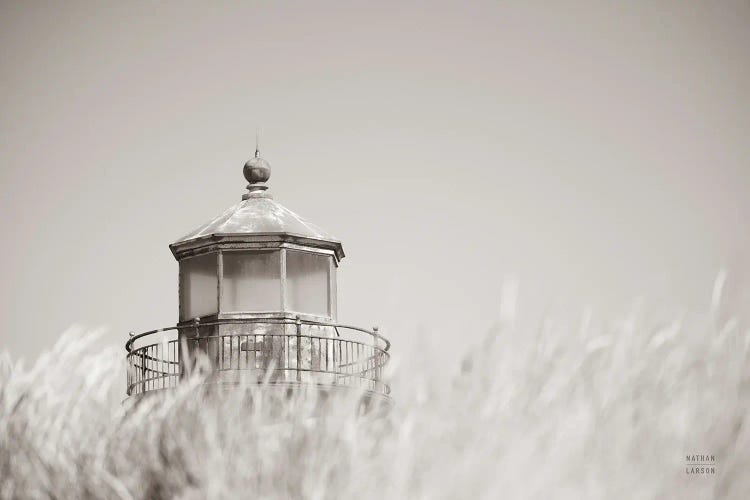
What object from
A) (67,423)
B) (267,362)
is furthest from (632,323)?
(267,362)

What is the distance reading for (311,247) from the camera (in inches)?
598

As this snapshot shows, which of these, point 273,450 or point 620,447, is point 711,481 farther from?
point 273,450

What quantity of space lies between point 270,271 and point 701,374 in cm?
793

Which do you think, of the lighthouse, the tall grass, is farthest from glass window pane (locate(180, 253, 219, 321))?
the tall grass

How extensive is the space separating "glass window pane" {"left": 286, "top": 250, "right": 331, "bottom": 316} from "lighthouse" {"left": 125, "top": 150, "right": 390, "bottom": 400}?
0.01 m

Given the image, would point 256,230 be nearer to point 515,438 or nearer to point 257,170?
point 257,170

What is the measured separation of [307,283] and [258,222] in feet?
2.98

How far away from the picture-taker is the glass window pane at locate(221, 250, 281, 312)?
1484cm

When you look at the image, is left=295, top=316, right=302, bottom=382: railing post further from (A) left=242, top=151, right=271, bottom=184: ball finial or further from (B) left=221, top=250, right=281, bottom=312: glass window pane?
(A) left=242, top=151, right=271, bottom=184: ball finial

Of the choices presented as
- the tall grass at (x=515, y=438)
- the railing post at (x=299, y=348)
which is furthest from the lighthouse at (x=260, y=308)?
the tall grass at (x=515, y=438)

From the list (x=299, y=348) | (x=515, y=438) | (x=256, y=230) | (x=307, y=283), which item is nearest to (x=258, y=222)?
(x=256, y=230)

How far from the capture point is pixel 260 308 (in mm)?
14836

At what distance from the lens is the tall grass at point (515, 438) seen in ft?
25.5

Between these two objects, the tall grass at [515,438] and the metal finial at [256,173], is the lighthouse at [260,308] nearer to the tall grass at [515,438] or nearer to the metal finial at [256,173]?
the metal finial at [256,173]
